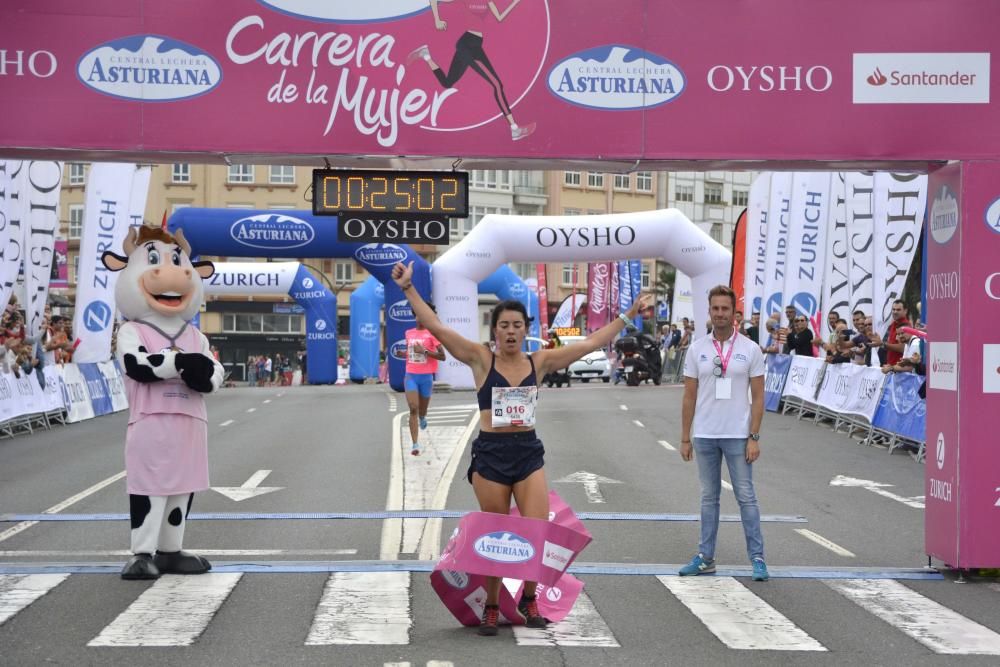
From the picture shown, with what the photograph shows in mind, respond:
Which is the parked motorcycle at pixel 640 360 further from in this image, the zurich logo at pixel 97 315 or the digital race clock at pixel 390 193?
the digital race clock at pixel 390 193

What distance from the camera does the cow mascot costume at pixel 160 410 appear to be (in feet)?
31.4

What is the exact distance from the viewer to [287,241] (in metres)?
33.3

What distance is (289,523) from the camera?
39.4ft

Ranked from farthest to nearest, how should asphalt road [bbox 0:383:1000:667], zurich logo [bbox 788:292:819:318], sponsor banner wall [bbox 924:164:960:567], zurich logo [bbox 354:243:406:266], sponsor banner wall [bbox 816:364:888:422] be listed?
zurich logo [bbox 354:243:406:266] → zurich logo [bbox 788:292:819:318] → sponsor banner wall [bbox 816:364:888:422] → sponsor banner wall [bbox 924:164:960:567] → asphalt road [bbox 0:383:1000:667]

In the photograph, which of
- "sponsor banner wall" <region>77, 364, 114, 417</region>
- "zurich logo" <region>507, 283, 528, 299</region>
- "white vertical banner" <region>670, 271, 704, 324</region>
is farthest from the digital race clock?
"white vertical banner" <region>670, 271, 704, 324</region>

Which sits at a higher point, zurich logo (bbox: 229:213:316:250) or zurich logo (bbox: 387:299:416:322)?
zurich logo (bbox: 229:213:316:250)

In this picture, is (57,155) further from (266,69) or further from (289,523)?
(289,523)

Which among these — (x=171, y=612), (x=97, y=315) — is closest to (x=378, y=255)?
(x=97, y=315)

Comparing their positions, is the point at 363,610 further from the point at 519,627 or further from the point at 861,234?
the point at 861,234

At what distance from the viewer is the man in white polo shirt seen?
9570 mm

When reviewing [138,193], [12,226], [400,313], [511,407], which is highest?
[138,193]

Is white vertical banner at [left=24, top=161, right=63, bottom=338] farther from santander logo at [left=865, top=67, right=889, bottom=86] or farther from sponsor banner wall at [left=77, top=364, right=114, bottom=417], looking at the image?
santander logo at [left=865, top=67, right=889, bottom=86]

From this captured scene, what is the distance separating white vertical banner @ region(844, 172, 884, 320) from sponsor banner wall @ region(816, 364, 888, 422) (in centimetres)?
156

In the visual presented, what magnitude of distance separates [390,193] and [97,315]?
744 inches
